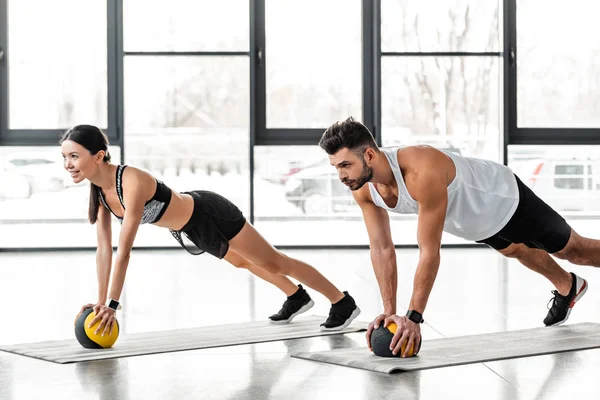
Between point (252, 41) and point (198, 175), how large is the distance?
1.26 m

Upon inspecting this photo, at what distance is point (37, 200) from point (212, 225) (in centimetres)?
476

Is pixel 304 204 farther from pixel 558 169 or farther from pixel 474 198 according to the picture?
pixel 474 198

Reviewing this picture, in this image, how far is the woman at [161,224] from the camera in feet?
11.0

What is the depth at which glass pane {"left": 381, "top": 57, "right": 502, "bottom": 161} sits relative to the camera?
26.6ft

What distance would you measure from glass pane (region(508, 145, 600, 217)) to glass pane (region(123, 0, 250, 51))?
2.65 meters

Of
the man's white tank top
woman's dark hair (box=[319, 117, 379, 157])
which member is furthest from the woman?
woman's dark hair (box=[319, 117, 379, 157])

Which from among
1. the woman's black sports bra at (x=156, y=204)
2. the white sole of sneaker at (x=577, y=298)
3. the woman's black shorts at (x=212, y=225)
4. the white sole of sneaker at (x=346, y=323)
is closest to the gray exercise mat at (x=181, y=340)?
the white sole of sneaker at (x=346, y=323)

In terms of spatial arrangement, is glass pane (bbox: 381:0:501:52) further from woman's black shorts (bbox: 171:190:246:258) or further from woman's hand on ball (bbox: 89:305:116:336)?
woman's hand on ball (bbox: 89:305:116:336)

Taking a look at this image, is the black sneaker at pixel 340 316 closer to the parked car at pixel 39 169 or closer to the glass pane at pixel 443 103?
the glass pane at pixel 443 103

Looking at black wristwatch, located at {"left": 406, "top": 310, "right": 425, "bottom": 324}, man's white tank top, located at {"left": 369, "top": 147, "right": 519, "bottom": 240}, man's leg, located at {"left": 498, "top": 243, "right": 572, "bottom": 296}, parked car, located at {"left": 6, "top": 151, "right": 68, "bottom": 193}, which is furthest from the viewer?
parked car, located at {"left": 6, "top": 151, "right": 68, "bottom": 193}

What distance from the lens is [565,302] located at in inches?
148

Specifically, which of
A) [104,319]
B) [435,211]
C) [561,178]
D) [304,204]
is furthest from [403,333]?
[561,178]

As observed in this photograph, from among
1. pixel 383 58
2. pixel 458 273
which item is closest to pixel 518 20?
pixel 383 58

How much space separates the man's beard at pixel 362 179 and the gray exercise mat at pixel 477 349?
0.58 metres
